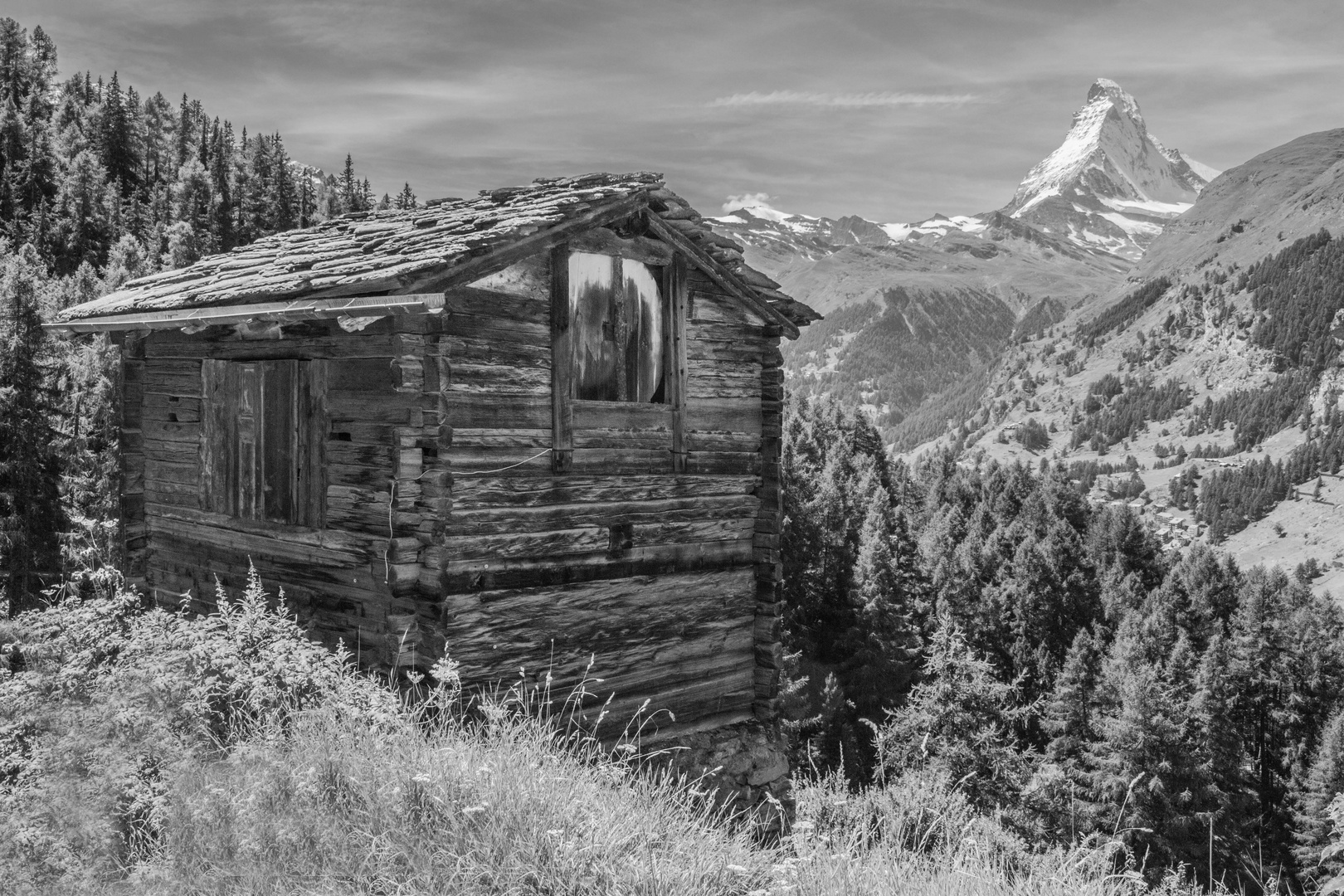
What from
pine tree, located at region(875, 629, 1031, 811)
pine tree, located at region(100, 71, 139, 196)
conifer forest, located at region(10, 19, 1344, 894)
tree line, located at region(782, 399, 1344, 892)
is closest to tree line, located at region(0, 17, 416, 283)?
pine tree, located at region(100, 71, 139, 196)

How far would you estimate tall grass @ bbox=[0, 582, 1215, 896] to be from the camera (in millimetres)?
4391

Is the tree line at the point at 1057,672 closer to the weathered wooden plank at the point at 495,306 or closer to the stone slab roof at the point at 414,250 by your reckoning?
the stone slab roof at the point at 414,250

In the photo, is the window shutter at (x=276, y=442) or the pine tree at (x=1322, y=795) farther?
the pine tree at (x=1322, y=795)

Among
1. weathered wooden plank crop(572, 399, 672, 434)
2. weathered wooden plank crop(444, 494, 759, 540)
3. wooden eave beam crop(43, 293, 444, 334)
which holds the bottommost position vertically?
weathered wooden plank crop(444, 494, 759, 540)

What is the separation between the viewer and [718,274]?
11.2 metres

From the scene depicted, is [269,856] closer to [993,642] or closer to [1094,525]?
[993,642]

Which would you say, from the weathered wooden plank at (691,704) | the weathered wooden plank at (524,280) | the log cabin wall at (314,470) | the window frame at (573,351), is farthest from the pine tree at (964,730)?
the weathered wooden plank at (524,280)

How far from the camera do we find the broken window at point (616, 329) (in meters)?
10.1

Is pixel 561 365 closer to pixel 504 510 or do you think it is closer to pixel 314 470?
pixel 504 510

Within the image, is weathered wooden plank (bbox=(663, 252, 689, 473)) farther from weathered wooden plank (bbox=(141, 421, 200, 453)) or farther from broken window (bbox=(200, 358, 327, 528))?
weathered wooden plank (bbox=(141, 421, 200, 453))

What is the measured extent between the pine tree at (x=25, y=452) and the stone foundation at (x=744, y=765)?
28784 millimetres

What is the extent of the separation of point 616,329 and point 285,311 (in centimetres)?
326

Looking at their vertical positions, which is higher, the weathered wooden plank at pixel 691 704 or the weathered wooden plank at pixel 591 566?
the weathered wooden plank at pixel 591 566

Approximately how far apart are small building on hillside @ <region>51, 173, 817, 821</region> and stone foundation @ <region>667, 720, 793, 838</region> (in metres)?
0.04
